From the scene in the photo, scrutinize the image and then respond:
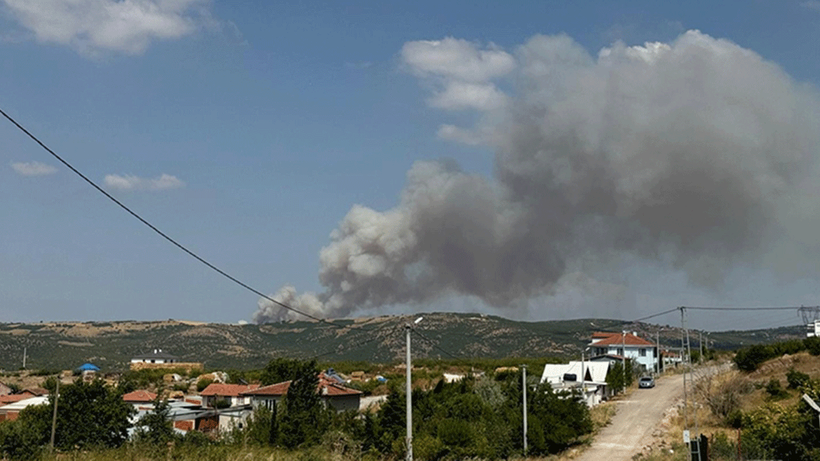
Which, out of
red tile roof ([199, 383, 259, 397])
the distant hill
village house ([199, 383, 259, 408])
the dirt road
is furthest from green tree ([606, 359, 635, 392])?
the distant hill

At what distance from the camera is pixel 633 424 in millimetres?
56906

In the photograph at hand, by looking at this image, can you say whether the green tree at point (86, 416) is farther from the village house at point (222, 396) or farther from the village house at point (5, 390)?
the village house at point (5, 390)

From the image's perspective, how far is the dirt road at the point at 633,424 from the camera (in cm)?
4503

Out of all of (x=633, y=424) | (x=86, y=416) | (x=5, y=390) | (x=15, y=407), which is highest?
(x=5, y=390)

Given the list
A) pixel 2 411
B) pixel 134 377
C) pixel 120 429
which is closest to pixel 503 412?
pixel 120 429

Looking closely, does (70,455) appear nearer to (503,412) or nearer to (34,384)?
(503,412)

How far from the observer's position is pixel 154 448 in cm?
1088

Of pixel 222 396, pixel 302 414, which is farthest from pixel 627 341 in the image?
pixel 302 414

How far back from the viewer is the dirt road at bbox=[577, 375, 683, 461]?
45.0 m

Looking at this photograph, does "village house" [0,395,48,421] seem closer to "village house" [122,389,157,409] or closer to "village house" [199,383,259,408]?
"village house" [122,389,157,409]

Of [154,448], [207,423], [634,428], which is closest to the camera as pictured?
[154,448]

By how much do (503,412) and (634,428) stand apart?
12.1 meters

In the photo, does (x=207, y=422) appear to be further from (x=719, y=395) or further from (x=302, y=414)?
(x=719, y=395)

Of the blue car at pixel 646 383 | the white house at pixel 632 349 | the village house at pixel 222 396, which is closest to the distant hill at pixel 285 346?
the white house at pixel 632 349
